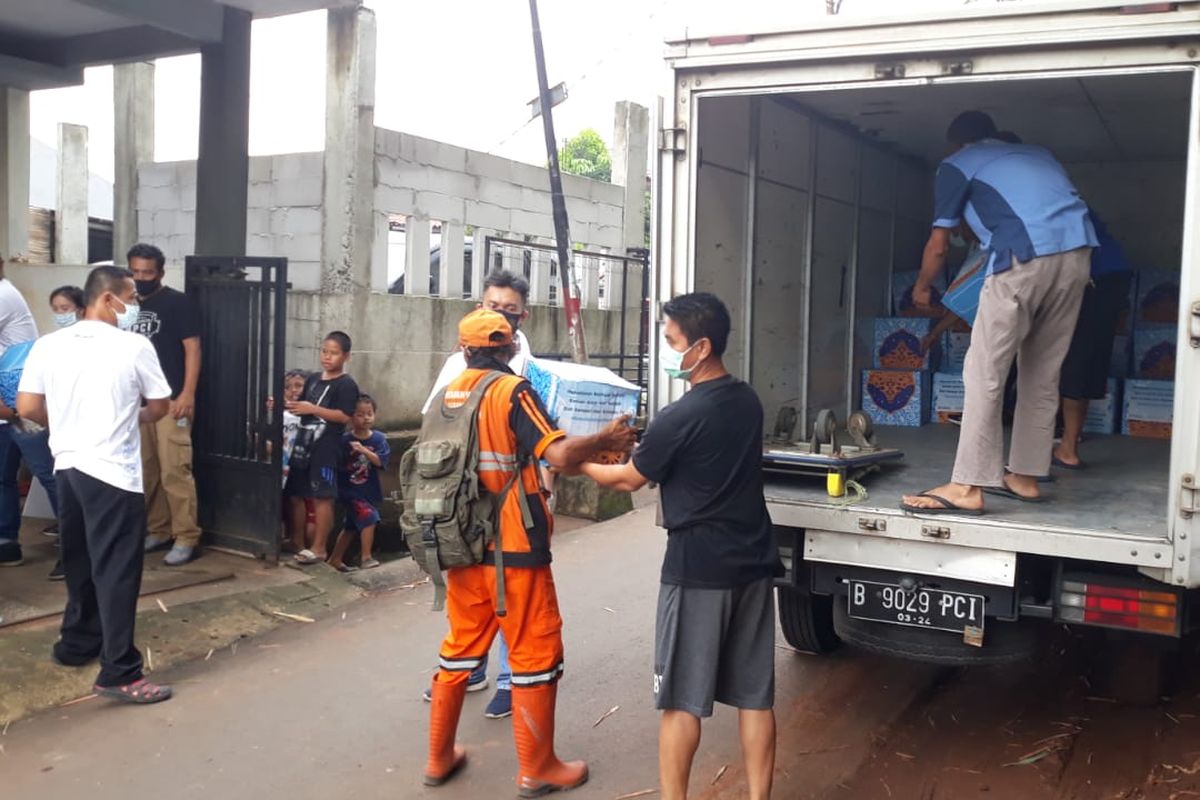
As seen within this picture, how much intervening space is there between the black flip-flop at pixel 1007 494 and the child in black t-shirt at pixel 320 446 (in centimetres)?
381

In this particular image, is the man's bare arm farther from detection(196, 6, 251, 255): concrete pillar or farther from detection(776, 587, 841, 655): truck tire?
detection(196, 6, 251, 255): concrete pillar

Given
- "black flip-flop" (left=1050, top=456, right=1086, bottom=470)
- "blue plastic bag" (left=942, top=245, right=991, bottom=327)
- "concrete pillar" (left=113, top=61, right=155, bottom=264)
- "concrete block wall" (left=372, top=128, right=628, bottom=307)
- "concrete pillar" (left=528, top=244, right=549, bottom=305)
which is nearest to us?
"blue plastic bag" (left=942, top=245, right=991, bottom=327)

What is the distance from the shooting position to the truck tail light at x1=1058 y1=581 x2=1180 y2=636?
347 cm

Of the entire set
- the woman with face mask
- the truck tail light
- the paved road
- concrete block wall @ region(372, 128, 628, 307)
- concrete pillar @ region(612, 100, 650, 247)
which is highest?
concrete pillar @ region(612, 100, 650, 247)

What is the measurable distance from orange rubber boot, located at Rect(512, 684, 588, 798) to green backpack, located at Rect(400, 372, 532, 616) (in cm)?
32

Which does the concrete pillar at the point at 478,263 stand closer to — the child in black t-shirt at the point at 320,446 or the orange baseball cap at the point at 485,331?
the child in black t-shirt at the point at 320,446

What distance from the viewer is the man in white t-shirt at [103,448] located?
4.47 metres

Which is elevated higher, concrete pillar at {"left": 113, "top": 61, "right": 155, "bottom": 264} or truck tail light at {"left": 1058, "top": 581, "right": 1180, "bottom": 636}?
concrete pillar at {"left": 113, "top": 61, "right": 155, "bottom": 264}

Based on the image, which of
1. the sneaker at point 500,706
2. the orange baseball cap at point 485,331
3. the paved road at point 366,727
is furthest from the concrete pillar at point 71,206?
the orange baseball cap at point 485,331

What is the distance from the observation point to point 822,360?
6.29 metres

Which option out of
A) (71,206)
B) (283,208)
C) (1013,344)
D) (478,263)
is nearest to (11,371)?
(283,208)

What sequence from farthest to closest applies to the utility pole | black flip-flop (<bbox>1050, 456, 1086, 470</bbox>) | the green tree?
the green tree → the utility pole → black flip-flop (<bbox>1050, 456, 1086, 470</bbox>)

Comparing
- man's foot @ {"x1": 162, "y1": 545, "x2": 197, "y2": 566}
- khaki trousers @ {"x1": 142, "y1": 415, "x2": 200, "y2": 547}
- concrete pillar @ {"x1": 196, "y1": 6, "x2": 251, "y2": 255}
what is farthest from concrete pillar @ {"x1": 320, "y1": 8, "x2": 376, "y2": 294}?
man's foot @ {"x1": 162, "y1": 545, "x2": 197, "y2": 566}

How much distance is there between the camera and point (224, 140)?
727 cm
